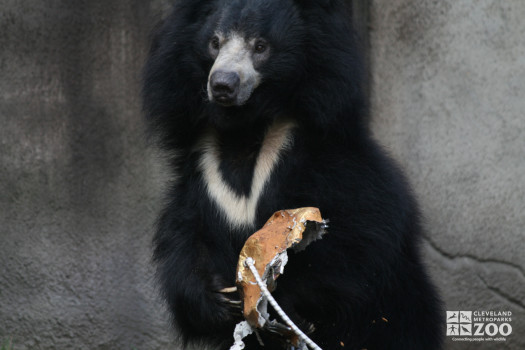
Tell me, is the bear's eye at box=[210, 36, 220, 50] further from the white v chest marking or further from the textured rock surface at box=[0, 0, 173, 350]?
the textured rock surface at box=[0, 0, 173, 350]

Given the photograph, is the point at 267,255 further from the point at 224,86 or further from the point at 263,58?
the point at 263,58

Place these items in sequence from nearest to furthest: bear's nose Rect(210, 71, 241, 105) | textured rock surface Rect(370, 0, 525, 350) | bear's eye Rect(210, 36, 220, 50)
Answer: bear's nose Rect(210, 71, 241, 105) → bear's eye Rect(210, 36, 220, 50) → textured rock surface Rect(370, 0, 525, 350)

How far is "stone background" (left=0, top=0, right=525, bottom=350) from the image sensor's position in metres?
5.18

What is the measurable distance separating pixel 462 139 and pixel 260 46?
2119mm

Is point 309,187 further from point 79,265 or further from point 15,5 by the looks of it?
point 15,5

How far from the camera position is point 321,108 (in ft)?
12.4

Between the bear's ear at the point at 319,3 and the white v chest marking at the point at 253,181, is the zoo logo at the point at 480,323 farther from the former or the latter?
the bear's ear at the point at 319,3

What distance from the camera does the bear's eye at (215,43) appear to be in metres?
3.79

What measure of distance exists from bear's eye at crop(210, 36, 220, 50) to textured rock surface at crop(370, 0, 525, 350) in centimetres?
175

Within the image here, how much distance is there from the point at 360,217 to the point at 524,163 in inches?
81.2

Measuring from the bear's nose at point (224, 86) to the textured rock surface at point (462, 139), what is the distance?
6.39 ft

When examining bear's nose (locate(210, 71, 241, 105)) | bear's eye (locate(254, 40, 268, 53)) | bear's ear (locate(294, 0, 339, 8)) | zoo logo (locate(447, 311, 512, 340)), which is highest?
bear's ear (locate(294, 0, 339, 8))

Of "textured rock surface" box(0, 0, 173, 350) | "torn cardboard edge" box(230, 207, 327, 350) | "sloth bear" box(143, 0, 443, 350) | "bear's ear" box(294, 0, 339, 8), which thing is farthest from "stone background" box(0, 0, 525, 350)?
"torn cardboard edge" box(230, 207, 327, 350)

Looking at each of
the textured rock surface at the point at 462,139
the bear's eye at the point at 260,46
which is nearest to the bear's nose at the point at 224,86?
the bear's eye at the point at 260,46
